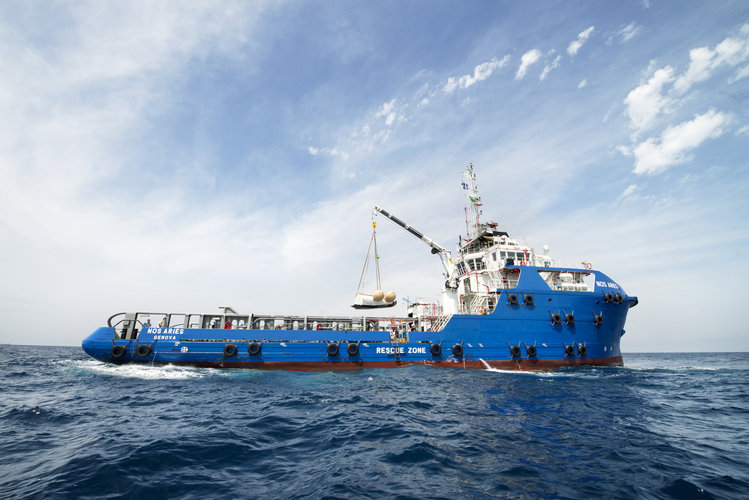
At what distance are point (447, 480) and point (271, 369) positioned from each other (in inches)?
561

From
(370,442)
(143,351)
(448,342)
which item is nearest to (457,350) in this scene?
(448,342)

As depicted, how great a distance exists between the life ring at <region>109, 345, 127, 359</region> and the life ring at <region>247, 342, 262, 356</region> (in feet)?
21.1

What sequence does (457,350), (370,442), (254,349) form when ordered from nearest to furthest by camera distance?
(370,442), (254,349), (457,350)

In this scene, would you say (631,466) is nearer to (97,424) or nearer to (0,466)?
(0,466)

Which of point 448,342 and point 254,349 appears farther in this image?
point 448,342

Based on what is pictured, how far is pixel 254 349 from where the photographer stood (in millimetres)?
16656

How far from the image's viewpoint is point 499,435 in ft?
21.3

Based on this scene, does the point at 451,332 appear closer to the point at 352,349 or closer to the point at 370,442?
the point at 352,349

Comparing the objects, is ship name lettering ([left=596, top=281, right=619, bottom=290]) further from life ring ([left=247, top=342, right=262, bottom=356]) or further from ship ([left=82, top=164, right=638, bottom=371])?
life ring ([left=247, top=342, right=262, bottom=356])

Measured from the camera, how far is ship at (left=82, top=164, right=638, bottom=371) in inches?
654

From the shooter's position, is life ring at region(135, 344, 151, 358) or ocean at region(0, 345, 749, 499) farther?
life ring at region(135, 344, 151, 358)

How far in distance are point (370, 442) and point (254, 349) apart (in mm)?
12393

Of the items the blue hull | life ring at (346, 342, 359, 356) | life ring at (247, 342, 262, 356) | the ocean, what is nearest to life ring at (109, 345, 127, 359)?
the blue hull

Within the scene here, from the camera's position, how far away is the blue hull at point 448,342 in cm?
1652
